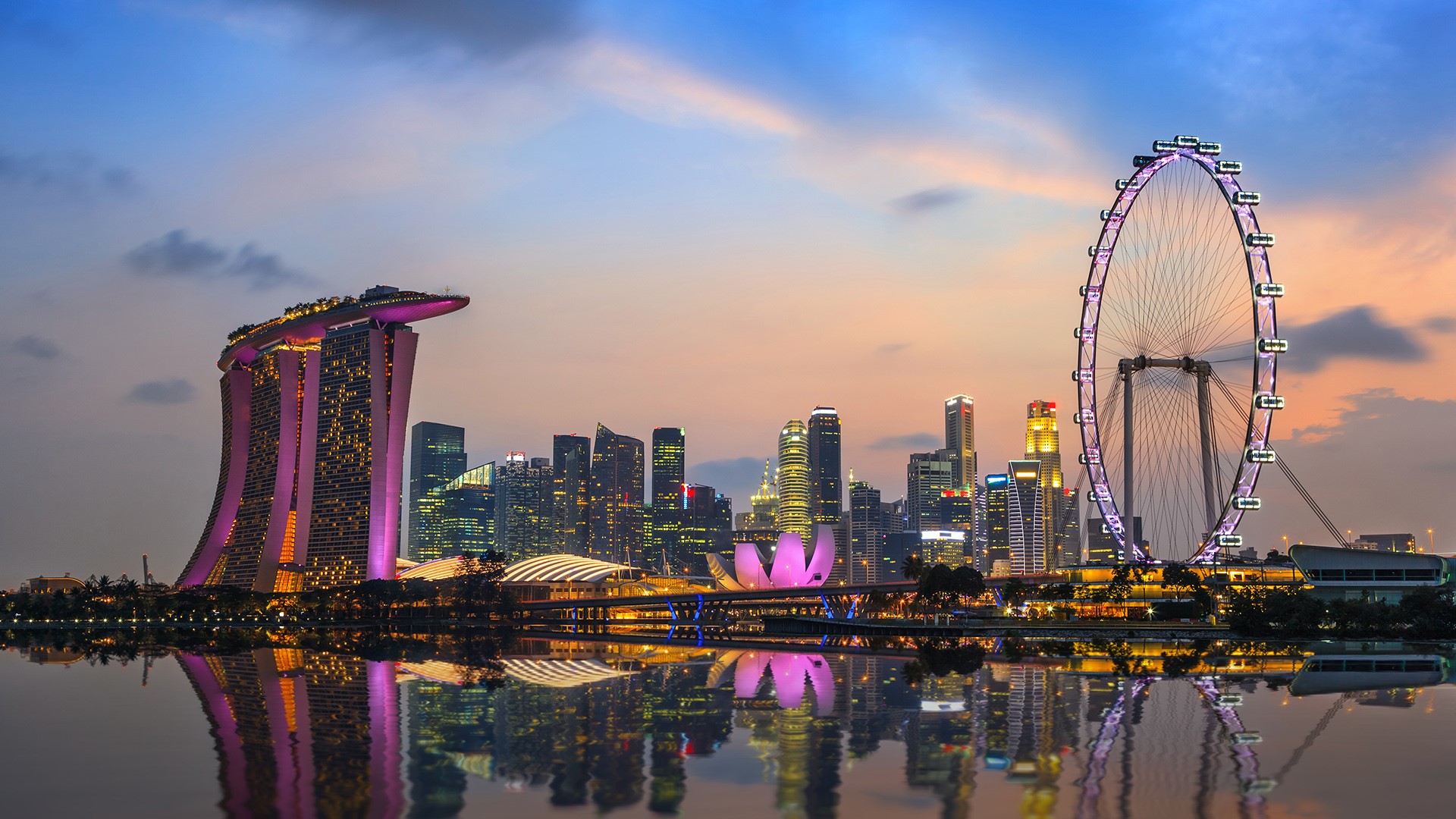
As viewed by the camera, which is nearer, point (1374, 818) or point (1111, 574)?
point (1374, 818)

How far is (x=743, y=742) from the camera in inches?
1426

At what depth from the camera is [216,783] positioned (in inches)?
1179

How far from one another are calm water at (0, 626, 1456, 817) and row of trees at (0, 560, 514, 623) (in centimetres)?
11176

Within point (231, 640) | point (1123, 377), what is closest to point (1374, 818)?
point (1123, 377)

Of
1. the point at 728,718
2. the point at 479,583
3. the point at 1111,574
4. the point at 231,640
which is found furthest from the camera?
the point at 479,583

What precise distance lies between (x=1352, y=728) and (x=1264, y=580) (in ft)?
339

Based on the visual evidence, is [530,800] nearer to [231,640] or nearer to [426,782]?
[426,782]

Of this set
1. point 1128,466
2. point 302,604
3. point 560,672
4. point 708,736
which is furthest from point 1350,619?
point 302,604

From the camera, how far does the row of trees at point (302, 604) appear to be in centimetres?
17500

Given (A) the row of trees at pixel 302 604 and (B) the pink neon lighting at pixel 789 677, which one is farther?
(A) the row of trees at pixel 302 604

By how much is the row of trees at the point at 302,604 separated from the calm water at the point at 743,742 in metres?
112

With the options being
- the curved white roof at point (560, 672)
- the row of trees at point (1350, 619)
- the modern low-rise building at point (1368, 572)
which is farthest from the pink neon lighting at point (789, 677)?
the modern low-rise building at point (1368, 572)

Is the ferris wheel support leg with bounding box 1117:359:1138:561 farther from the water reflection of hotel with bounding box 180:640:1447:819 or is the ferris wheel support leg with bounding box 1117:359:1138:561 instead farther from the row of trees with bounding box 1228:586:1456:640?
the water reflection of hotel with bounding box 180:640:1447:819

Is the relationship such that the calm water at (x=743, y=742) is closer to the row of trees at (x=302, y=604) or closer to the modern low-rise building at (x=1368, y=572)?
the modern low-rise building at (x=1368, y=572)
